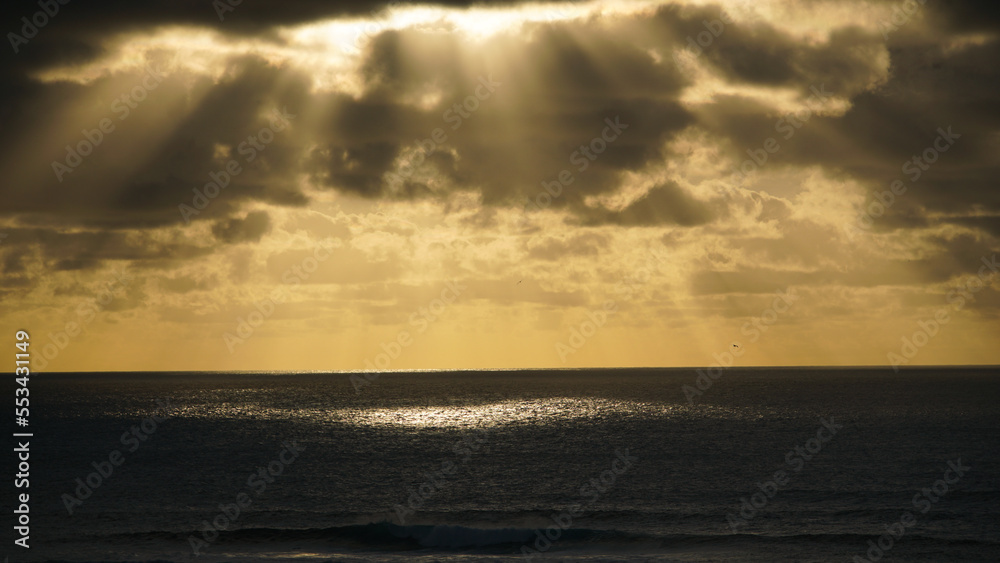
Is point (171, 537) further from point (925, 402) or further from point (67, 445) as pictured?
point (925, 402)

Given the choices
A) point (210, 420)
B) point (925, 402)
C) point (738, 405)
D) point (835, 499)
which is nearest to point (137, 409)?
point (210, 420)

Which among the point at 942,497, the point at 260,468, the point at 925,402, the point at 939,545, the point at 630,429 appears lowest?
the point at 939,545

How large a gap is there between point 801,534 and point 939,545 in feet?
24.1

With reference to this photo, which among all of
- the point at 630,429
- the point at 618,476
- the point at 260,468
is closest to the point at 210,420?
the point at 260,468

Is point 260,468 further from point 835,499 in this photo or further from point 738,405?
point 738,405

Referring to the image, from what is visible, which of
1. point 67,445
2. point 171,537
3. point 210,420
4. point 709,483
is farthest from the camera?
point 210,420

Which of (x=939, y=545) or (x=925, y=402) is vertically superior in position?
(x=925, y=402)

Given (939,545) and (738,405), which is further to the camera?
(738,405)

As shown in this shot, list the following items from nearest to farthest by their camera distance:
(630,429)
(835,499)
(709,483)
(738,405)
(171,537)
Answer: (171,537), (835,499), (709,483), (630,429), (738,405)

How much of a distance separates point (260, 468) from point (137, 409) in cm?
10802

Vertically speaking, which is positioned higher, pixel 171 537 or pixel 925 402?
pixel 925 402

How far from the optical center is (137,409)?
166 metres

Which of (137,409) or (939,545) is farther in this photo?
(137,409)

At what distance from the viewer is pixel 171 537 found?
150 ft
